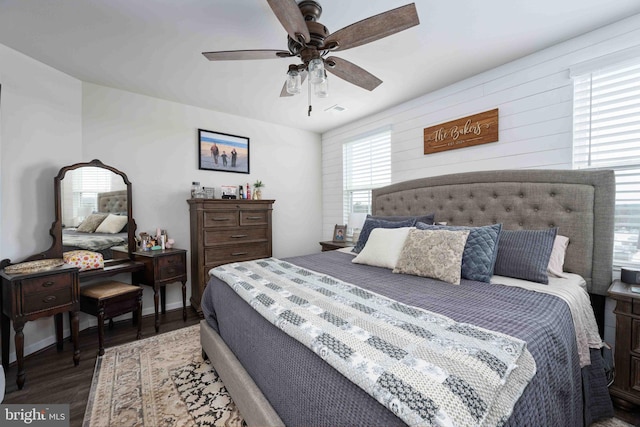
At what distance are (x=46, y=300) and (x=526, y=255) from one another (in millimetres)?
3525

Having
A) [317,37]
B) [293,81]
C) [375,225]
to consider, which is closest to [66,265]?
[293,81]

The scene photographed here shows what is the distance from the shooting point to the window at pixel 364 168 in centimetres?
358

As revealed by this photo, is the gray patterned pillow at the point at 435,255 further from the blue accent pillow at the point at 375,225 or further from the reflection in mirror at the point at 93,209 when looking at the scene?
the reflection in mirror at the point at 93,209

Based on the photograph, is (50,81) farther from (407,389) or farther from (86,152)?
(407,389)

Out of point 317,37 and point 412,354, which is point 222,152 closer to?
point 317,37

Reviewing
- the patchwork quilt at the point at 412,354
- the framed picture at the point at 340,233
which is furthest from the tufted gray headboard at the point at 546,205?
the patchwork quilt at the point at 412,354

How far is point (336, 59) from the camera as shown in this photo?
1699 mm

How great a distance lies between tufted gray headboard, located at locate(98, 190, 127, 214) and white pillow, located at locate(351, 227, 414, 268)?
260 cm

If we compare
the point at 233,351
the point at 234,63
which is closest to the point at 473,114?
the point at 234,63

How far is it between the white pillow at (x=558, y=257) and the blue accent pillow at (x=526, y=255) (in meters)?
0.13

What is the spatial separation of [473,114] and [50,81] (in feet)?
13.4

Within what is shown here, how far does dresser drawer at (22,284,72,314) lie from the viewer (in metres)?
1.91

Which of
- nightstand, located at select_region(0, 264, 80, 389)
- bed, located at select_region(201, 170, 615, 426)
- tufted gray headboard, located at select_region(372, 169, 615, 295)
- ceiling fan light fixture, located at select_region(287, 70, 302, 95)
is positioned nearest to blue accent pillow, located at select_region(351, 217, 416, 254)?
bed, located at select_region(201, 170, 615, 426)

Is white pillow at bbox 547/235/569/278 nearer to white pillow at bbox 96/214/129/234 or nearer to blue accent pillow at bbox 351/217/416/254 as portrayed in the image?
blue accent pillow at bbox 351/217/416/254
